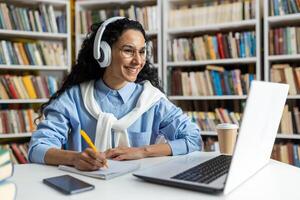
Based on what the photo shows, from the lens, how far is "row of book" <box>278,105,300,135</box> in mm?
2729

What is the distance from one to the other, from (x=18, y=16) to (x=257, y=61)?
213cm

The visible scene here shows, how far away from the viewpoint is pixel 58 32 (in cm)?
327

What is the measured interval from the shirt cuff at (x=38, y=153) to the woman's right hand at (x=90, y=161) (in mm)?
205

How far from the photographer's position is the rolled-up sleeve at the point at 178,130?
4.37ft

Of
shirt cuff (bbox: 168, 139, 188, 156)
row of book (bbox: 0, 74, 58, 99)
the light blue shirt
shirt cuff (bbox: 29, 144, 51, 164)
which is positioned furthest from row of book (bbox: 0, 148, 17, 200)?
row of book (bbox: 0, 74, 58, 99)

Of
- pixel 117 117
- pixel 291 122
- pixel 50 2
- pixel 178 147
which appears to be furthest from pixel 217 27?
pixel 178 147

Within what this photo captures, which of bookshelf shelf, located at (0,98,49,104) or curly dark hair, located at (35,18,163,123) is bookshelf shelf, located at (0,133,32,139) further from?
curly dark hair, located at (35,18,163,123)

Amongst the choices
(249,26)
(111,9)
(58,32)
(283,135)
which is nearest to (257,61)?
(249,26)

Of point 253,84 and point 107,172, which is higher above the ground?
point 253,84

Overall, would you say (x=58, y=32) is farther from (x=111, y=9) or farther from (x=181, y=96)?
(x=181, y=96)

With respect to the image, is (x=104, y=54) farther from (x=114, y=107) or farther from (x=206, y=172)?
(x=206, y=172)

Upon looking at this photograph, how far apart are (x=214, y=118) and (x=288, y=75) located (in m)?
0.71

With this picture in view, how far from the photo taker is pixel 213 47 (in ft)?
9.81

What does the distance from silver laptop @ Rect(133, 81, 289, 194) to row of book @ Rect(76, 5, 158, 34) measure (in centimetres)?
228
